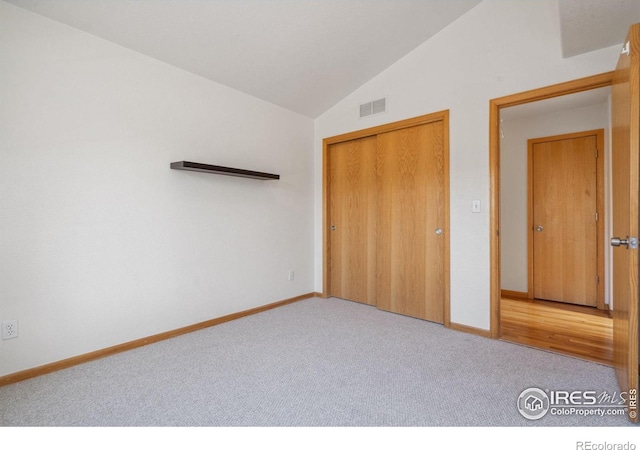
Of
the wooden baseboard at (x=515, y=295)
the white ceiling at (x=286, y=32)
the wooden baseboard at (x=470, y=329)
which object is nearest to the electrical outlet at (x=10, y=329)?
the white ceiling at (x=286, y=32)

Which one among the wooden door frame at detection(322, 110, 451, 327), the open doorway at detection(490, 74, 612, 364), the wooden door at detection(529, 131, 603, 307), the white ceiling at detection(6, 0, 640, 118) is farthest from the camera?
the wooden door at detection(529, 131, 603, 307)

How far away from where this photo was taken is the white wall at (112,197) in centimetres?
218

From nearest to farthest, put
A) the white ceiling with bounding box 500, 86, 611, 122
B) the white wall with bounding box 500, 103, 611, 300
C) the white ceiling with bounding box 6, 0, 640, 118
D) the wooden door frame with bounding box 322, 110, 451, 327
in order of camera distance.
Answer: the white ceiling with bounding box 6, 0, 640, 118 < the wooden door frame with bounding box 322, 110, 451, 327 < the white ceiling with bounding box 500, 86, 611, 122 < the white wall with bounding box 500, 103, 611, 300

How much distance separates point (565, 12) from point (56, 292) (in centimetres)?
386

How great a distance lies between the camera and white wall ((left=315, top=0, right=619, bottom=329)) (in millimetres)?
2699

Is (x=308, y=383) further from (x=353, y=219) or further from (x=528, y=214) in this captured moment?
(x=528, y=214)

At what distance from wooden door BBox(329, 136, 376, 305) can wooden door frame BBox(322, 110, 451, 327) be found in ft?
0.23

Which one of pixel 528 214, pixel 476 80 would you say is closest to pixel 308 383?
pixel 476 80

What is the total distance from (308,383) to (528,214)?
3.89m

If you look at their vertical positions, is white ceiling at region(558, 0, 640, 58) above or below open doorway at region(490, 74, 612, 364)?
above

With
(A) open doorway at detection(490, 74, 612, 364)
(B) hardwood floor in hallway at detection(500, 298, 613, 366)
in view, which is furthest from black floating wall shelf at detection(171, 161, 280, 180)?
(B) hardwood floor in hallway at detection(500, 298, 613, 366)

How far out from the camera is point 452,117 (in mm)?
3205

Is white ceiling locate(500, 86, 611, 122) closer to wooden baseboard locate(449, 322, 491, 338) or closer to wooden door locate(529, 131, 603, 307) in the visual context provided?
wooden door locate(529, 131, 603, 307)

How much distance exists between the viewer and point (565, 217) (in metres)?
4.21
